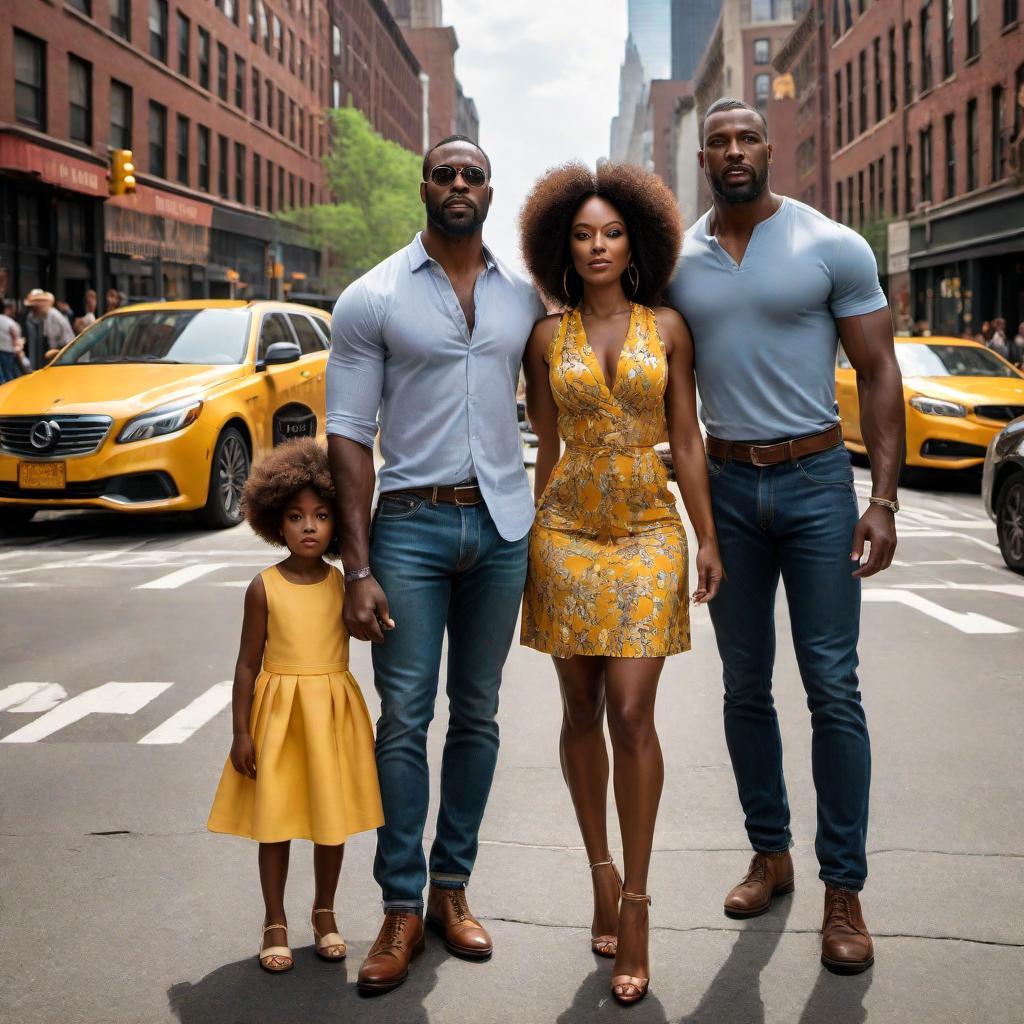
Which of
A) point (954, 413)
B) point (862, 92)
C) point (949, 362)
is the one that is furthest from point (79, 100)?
point (862, 92)

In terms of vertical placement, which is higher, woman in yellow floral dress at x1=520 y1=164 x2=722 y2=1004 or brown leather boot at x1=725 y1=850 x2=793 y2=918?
woman in yellow floral dress at x1=520 y1=164 x2=722 y2=1004

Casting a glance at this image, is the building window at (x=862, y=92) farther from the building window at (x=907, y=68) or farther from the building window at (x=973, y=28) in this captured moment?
the building window at (x=973, y=28)

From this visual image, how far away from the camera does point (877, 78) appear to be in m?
48.7

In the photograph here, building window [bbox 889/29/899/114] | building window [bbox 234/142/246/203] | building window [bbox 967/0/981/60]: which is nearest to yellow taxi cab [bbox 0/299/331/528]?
building window [bbox 967/0/981/60]

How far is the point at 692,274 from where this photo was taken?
13.1 feet

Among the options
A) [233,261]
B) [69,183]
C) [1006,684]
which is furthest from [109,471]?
[233,261]

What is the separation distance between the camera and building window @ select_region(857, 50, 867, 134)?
50562 millimetres

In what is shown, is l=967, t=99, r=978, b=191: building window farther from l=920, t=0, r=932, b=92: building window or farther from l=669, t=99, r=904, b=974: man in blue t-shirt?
l=669, t=99, r=904, b=974: man in blue t-shirt

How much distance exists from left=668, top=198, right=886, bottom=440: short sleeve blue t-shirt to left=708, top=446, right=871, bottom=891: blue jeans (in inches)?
5.7

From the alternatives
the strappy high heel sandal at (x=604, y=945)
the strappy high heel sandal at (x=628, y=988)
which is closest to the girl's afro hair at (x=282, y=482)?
the strappy high heel sandal at (x=604, y=945)

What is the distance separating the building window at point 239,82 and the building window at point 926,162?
22395mm

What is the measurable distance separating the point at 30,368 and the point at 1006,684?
669 inches

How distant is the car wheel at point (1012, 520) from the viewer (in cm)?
1022

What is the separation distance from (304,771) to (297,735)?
92 mm
